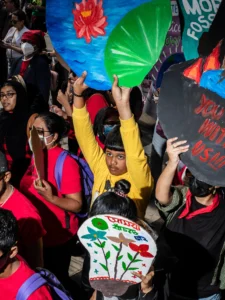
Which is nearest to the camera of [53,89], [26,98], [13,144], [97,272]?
[97,272]

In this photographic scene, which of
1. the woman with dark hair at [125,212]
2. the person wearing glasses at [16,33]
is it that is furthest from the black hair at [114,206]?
the person wearing glasses at [16,33]

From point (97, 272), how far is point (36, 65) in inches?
136

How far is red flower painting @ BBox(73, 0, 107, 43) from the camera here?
2312mm

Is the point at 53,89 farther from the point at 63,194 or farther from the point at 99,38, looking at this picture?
the point at 99,38

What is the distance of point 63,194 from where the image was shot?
9.64ft

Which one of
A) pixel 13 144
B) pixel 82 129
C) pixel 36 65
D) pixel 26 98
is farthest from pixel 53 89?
pixel 82 129

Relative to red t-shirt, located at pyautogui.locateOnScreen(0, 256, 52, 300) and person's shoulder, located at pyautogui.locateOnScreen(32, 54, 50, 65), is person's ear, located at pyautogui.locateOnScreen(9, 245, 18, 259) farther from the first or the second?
person's shoulder, located at pyautogui.locateOnScreen(32, 54, 50, 65)

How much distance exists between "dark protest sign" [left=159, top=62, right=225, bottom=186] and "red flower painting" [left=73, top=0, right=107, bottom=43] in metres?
0.43

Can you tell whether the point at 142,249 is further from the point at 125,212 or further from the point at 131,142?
the point at 131,142

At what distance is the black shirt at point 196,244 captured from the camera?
2.58 meters

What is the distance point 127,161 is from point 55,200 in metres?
0.51

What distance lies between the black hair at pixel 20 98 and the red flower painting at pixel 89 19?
182cm

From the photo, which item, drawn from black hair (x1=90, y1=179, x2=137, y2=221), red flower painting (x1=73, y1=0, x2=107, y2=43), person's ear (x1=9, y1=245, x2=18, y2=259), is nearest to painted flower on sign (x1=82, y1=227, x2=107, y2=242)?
black hair (x1=90, y1=179, x2=137, y2=221)

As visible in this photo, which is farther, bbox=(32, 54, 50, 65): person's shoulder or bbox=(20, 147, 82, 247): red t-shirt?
bbox=(32, 54, 50, 65): person's shoulder
